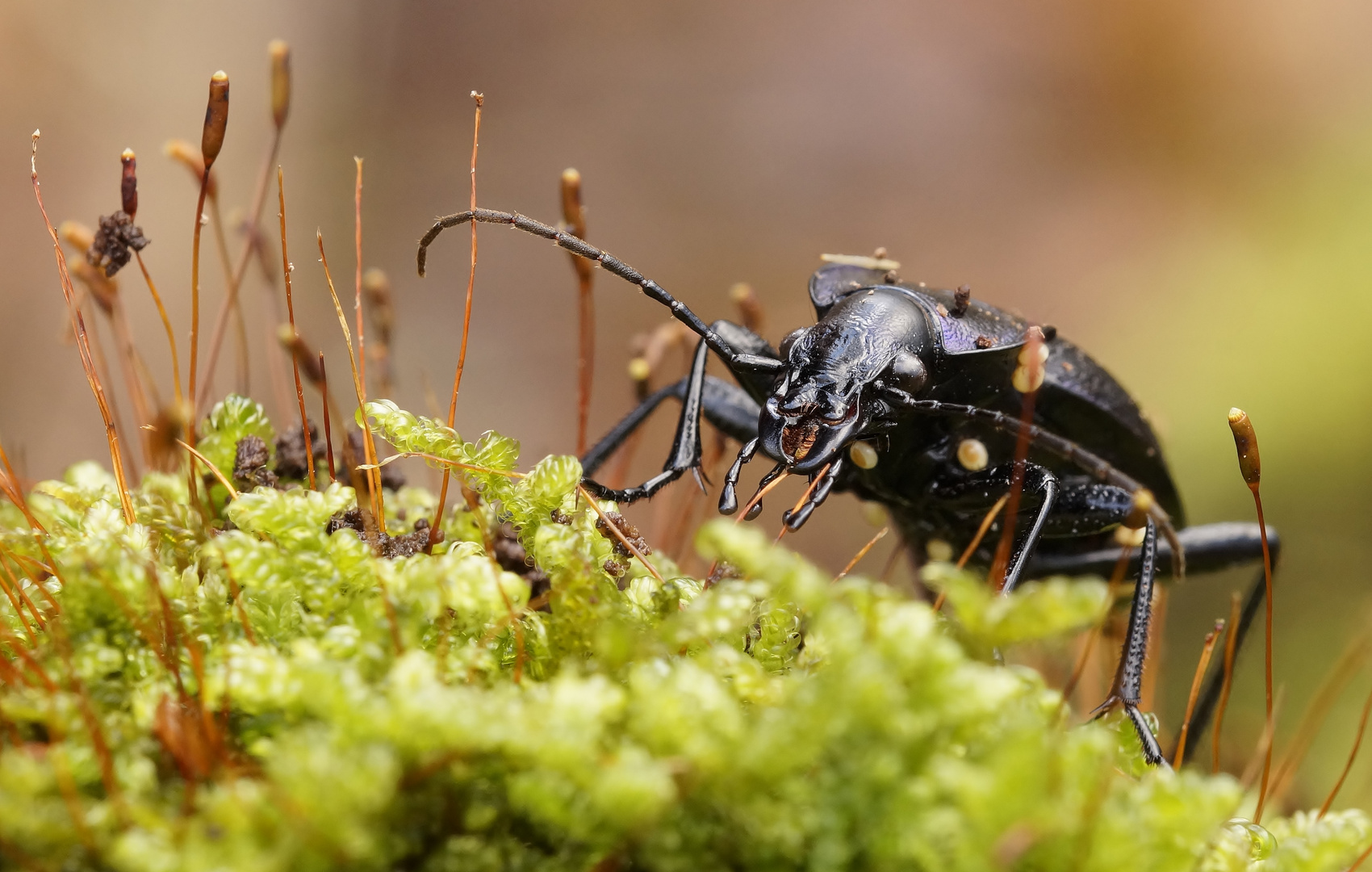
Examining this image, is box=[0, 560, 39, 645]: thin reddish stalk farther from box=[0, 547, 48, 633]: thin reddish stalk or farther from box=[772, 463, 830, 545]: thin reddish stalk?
box=[772, 463, 830, 545]: thin reddish stalk

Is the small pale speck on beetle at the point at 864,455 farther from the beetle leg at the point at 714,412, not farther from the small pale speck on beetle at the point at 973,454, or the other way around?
the beetle leg at the point at 714,412

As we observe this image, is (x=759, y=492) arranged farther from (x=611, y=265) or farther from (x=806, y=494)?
(x=611, y=265)

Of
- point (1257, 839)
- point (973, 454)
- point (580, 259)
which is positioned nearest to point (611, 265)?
point (580, 259)

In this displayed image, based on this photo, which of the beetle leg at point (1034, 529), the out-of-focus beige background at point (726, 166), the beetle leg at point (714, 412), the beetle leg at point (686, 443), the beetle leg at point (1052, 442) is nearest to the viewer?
the beetle leg at point (1052, 442)

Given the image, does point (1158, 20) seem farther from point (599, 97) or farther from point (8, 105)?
point (8, 105)

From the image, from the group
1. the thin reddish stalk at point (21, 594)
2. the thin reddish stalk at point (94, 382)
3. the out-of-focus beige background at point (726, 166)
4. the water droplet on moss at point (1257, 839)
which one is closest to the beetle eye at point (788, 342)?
the water droplet on moss at point (1257, 839)

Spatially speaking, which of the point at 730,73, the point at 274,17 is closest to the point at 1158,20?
the point at 730,73
